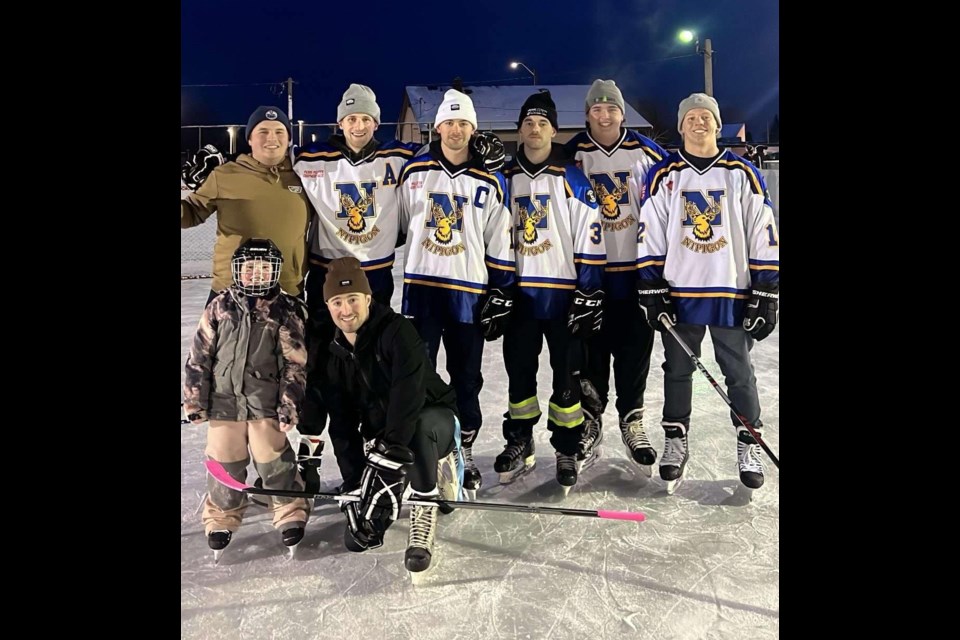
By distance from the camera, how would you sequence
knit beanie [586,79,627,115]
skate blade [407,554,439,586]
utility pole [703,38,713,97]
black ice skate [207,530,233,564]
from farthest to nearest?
1. utility pole [703,38,713,97]
2. knit beanie [586,79,627,115]
3. black ice skate [207,530,233,564]
4. skate blade [407,554,439,586]

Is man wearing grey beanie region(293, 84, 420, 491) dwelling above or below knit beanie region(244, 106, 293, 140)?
below

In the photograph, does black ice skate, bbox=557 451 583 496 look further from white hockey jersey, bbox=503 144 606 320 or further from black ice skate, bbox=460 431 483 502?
white hockey jersey, bbox=503 144 606 320

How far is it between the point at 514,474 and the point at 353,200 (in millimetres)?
1079

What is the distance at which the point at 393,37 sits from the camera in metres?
2.13

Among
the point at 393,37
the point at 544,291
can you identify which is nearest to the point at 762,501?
the point at 544,291

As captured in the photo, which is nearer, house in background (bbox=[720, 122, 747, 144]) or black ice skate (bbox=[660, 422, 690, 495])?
black ice skate (bbox=[660, 422, 690, 495])

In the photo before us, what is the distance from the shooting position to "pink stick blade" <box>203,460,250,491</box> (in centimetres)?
177

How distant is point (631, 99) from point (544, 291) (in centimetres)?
82

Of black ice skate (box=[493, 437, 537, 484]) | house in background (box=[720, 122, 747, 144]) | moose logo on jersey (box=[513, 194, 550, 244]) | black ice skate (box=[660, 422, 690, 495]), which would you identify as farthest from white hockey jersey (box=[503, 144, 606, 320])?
house in background (box=[720, 122, 747, 144])

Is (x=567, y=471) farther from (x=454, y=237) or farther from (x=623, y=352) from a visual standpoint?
(x=454, y=237)

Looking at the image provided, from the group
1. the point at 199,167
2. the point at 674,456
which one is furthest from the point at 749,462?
the point at 199,167

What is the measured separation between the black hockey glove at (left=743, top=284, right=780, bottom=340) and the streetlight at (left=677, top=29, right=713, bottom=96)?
2.39 ft

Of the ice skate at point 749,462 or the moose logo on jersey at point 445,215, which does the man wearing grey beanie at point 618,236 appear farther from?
the moose logo on jersey at point 445,215
